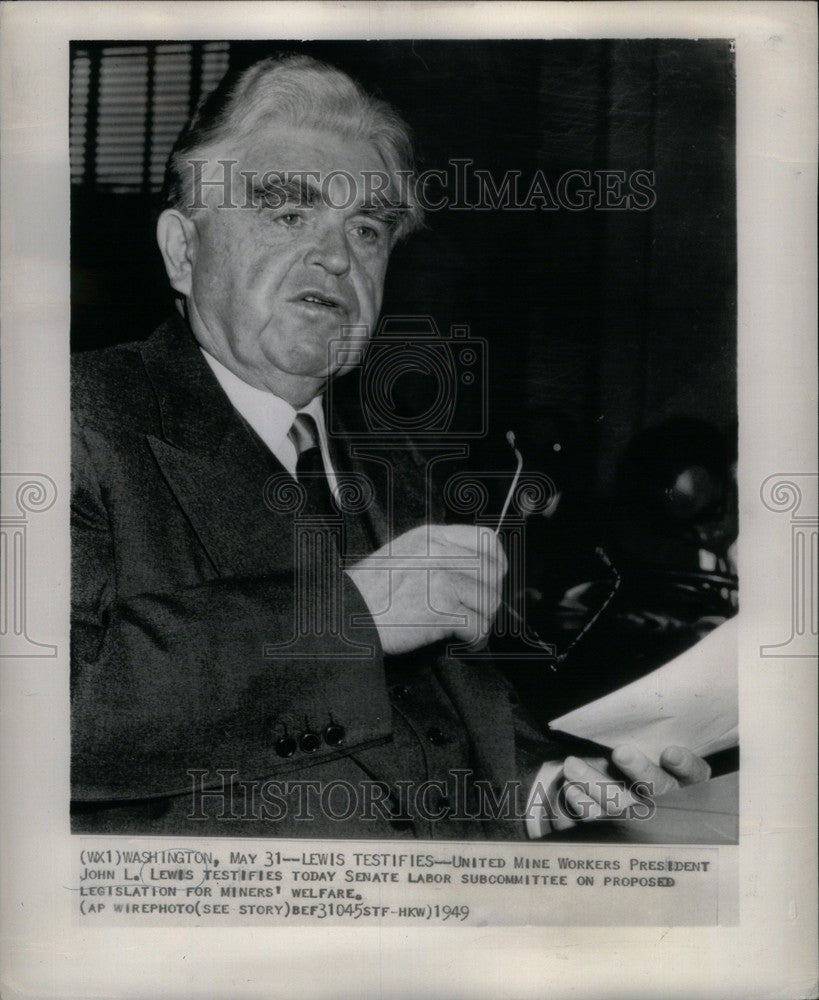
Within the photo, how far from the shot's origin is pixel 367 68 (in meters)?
1.45

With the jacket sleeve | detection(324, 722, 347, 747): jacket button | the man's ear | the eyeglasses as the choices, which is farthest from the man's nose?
detection(324, 722, 347, 747): jacket button

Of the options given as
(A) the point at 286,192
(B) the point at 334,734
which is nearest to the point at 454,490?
(B) the point at 334,734

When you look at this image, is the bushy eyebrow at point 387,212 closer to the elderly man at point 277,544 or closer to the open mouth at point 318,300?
the elderly man at point 277,544

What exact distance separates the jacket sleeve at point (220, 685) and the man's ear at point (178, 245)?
0.45m

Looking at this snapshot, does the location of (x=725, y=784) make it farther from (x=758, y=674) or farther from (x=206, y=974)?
(x=206, y=974)

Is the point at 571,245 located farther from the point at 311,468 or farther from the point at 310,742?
the point at 310,742

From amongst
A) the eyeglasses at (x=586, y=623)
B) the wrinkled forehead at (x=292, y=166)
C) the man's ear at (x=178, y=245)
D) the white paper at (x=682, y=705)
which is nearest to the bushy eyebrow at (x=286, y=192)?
the wrinkled forehead at (x=292, y=166)

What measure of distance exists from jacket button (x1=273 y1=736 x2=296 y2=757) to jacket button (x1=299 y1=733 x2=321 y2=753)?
0.05 feet

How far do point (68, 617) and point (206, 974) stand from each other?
639 mm

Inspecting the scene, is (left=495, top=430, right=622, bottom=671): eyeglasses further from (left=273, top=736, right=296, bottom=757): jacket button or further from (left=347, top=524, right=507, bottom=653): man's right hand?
(left=273, top=736, right=296, bottom=757): jacket button

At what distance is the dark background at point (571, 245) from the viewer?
4.76 feet

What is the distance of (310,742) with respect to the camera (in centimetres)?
142

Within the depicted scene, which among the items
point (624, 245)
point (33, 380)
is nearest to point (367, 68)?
point (624, 245)

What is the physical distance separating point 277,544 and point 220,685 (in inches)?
9.7
